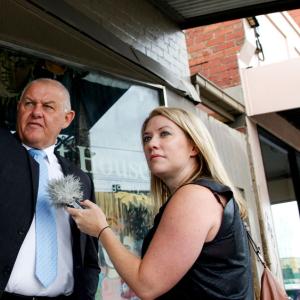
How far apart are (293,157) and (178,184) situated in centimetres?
610

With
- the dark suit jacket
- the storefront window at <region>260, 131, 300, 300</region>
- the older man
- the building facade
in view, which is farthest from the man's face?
the storefront window at <region>260, 131, 300, 300</region>

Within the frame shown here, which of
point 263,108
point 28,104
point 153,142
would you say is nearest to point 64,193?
point 153,142

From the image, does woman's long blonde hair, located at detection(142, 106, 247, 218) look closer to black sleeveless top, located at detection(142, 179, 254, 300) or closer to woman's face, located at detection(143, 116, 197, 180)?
woman's face, located at detection(143, 116, 197, 180)

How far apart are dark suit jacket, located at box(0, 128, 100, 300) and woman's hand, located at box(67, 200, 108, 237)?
0.67ft

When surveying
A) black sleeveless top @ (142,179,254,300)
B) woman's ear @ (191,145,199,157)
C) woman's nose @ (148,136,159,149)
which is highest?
woman's nose @ (148,136,159,149)

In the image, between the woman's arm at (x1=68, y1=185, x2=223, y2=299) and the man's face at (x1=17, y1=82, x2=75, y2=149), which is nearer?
the woman's arm at (x1=68, y1=185, x2=223, y2=299)

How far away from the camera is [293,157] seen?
7.37 m

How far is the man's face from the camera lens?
1.94 meters

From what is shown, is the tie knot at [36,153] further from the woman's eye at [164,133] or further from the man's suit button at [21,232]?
the woman's eye at [164,133]

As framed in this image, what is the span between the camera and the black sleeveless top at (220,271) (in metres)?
1.47

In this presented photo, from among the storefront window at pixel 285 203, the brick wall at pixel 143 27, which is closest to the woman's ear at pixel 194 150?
the brick wall at pixel 143 27

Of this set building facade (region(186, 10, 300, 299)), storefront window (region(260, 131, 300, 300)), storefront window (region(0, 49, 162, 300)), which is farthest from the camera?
storefront window (region(260, 131, 300, 300))

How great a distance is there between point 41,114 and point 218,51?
190 inches

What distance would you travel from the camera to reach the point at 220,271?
1.50 meters
